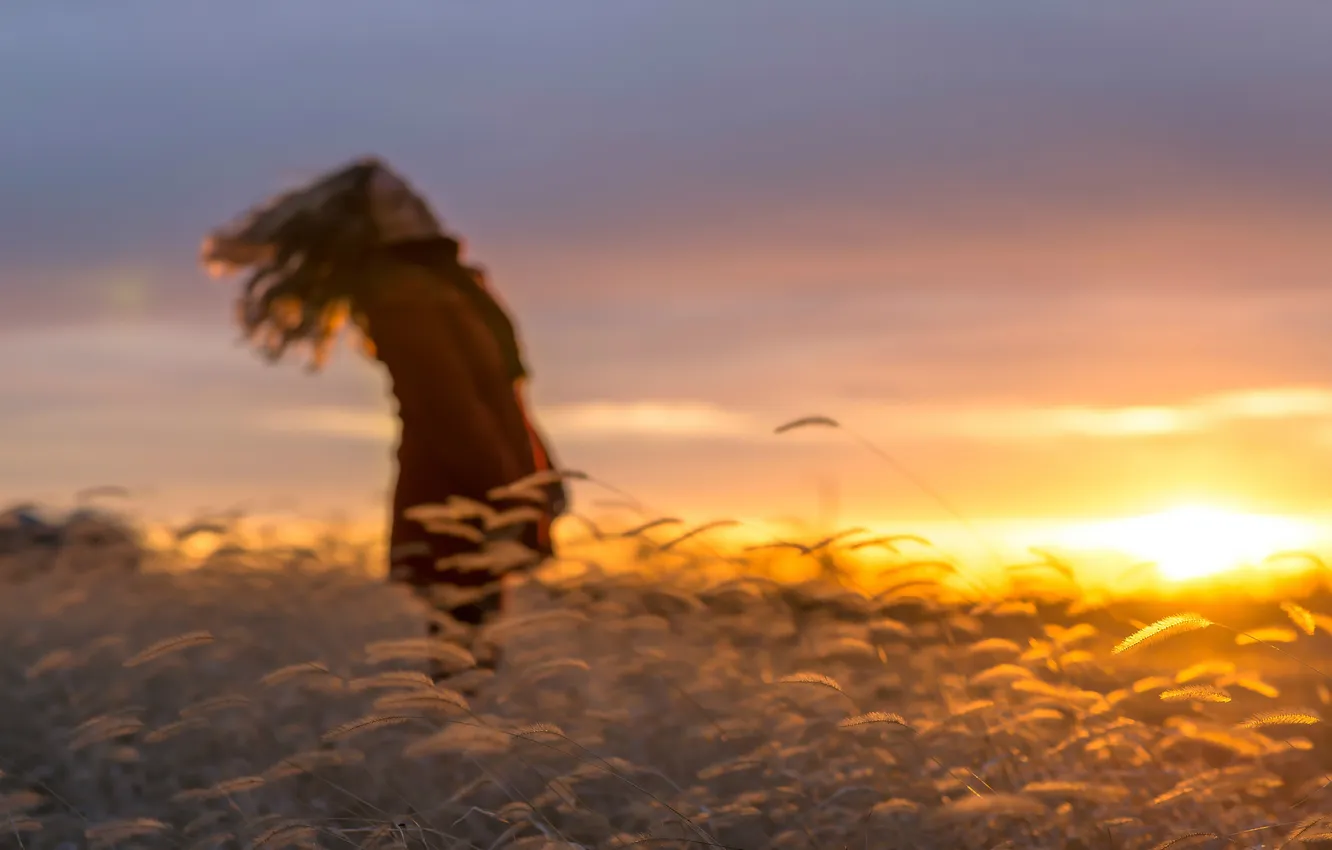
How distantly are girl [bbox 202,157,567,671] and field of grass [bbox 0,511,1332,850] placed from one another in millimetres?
425

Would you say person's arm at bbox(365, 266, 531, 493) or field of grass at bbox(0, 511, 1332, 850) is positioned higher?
person's arm at bbox(365, 266, 531, 493)

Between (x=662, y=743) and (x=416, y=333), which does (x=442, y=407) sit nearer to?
(x=416, y=333)

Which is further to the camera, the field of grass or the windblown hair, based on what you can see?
the windblown hair

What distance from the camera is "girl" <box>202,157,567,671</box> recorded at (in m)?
4.51

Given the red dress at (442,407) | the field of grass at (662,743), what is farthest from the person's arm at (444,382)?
the field of grass at (662,743)

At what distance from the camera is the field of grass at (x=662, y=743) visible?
2365mm

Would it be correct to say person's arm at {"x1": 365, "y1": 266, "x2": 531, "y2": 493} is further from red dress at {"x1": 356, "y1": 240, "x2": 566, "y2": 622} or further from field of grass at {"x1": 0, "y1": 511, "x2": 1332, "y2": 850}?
field of grass at {"x1": 0, "y1": 511, "x2": 1332, "y2": 850}

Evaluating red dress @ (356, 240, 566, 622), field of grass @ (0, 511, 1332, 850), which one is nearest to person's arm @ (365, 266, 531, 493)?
red dress @ (356, 240, 566, 622)

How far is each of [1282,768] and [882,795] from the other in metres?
2.02

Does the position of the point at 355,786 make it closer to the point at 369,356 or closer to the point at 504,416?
the point at 504,416

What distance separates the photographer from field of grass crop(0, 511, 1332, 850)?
2365 millimetres

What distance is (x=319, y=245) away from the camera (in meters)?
4.77

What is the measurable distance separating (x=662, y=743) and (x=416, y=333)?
1936 millimetres

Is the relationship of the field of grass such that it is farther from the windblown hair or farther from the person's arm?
the windblown hair
